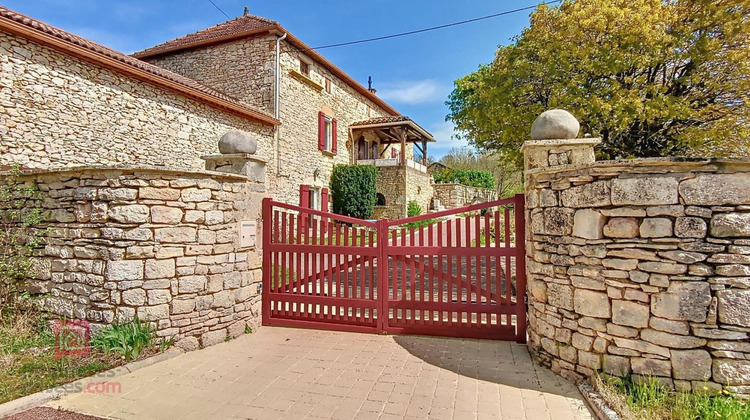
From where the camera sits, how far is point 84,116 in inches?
295

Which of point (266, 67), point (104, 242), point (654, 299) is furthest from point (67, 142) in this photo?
point (654, 299)

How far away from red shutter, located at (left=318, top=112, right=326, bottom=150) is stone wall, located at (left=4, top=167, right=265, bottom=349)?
10977mm

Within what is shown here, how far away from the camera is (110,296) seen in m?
3.64

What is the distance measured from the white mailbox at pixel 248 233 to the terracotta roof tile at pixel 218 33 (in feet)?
31.0

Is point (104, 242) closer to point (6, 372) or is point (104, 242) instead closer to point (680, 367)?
point (6, 372)

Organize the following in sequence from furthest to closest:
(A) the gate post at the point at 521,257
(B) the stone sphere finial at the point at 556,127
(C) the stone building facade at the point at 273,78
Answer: (C) the stone building facade at the point at 273,78
(A) the gate post at the point at 521,257
(B) the stone sphere finial at the point at 556,127

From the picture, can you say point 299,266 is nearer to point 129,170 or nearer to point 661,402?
point 129,170

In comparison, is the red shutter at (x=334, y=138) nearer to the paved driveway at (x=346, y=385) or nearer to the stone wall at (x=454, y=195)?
the stone wall at (x=454, y=195)

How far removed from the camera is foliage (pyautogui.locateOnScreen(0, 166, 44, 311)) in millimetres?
3992

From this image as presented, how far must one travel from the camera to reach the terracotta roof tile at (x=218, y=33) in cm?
1204

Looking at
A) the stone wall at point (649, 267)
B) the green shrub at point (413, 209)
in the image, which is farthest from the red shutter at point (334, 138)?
the stone wall at point (649, 267)

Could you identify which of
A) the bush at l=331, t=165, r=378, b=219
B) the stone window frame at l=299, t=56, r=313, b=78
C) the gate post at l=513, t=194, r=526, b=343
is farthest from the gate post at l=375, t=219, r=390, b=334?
the bush at l=331, t=165, r=378, b=219

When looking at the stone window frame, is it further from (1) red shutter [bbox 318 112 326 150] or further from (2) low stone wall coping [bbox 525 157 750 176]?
(2) low stone wall coping [bbox 525 157 750 176]

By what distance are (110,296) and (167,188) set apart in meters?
1.24
